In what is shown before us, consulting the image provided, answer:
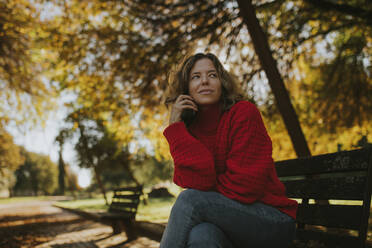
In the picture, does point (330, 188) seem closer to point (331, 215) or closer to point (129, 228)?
point (331, 215)

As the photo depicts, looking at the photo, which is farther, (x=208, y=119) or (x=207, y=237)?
(x=208, y=119)

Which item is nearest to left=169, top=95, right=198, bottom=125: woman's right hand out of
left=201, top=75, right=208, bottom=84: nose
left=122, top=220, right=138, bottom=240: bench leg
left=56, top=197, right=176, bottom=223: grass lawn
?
left=201, top=75, right=208, bottom=84: nose

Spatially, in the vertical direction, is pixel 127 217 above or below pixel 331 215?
below

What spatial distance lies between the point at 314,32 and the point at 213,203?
20.1ft

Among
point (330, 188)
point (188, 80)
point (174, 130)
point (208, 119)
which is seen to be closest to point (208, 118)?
point (208, 119)

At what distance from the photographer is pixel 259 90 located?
6242 millimetres

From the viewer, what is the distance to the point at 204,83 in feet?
7.25

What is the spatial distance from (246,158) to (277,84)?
303 cm

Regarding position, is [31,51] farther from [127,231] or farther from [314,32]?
[314,32]

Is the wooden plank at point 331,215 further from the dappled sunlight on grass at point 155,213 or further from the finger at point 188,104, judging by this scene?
the dappled sunlight on grass at point 155,213

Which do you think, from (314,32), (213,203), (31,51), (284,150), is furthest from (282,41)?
(31,51)

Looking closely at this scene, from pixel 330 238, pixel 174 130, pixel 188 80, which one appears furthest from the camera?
pixel 188 80

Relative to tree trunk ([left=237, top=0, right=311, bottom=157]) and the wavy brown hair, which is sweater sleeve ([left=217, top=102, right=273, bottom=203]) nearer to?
the wavy brown hair

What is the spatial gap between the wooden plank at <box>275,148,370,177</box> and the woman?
1.46 ft
